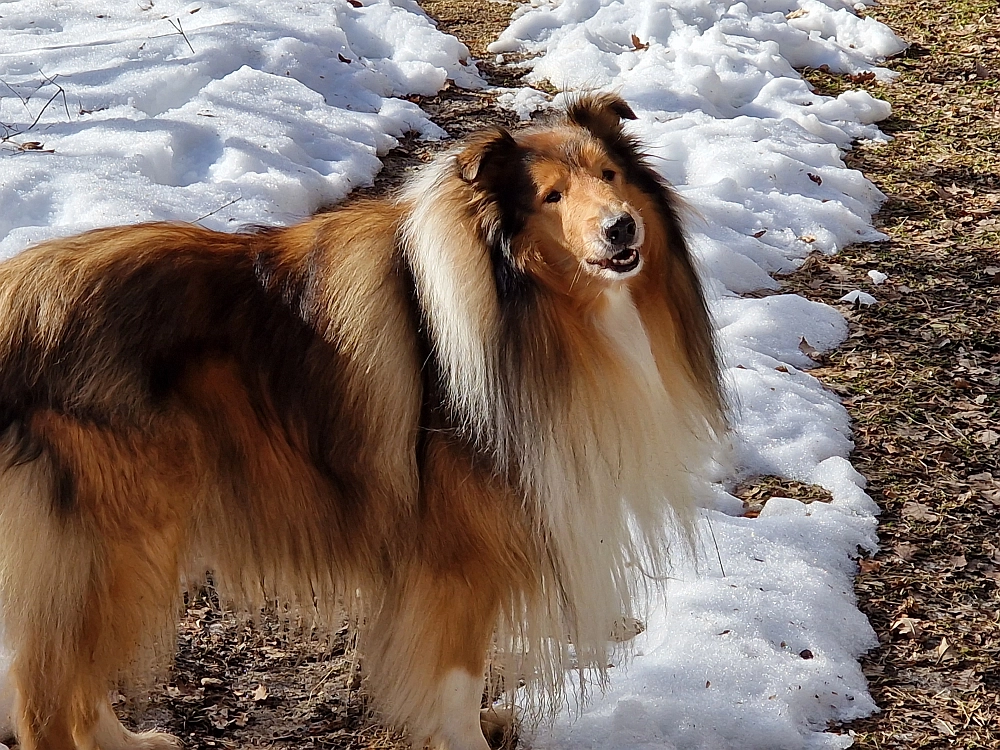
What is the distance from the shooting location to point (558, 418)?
9.75 ft

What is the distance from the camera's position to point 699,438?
3273mm

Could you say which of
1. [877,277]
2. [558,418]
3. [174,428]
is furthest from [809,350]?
[174,428]

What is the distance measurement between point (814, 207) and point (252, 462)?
434 cm

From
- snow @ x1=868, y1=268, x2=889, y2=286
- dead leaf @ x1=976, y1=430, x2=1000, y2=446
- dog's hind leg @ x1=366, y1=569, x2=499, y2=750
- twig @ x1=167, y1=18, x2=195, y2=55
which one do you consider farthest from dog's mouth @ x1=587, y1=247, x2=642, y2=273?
twig @ x1=167, y1=18, x2=195, y2=55

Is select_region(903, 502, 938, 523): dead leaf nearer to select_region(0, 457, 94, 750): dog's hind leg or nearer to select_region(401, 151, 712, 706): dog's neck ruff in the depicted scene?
select_region(401, 151, 712, 706): dog's neck ruff

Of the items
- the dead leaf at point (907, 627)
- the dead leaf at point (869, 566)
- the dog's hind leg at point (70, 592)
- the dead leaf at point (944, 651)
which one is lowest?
the dead leaf at point (869, 566)

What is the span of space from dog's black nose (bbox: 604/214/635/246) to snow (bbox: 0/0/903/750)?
1254 mm

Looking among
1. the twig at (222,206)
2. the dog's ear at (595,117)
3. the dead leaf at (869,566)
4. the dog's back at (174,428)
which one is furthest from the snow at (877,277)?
the dog's back at (174,428)

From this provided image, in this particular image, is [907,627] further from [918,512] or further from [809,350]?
[809,350]

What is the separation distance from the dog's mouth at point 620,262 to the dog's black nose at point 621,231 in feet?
0.08

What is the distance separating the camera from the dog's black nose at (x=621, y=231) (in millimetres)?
2801

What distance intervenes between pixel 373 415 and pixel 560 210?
71cm

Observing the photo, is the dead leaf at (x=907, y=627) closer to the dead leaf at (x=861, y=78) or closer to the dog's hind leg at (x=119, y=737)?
the dog's hind leg at (x=119, y=737)

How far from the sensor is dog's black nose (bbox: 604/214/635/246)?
9.19 feet
